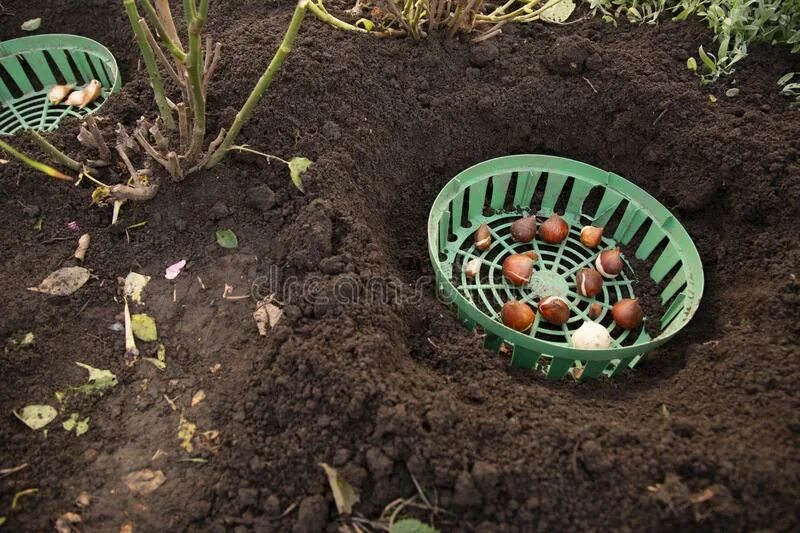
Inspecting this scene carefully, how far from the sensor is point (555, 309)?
169 centimetres

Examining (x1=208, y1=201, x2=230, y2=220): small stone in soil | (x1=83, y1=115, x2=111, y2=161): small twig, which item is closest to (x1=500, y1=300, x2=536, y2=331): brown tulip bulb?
(x1=208, y1=201, x2=230, y2=220): small stone in soil

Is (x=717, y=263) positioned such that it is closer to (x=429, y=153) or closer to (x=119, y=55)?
(x=429, y=153)

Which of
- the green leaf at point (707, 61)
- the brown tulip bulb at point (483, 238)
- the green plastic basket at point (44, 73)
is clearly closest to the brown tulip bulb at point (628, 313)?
the brown tulip bulb at point (483, 238)

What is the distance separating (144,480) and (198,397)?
21 cm

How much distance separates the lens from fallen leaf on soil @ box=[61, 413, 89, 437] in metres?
1.36

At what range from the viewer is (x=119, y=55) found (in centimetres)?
226

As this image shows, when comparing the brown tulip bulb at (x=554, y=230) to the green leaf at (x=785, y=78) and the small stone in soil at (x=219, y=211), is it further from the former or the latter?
the small stone in soil at (x=219, y=211)

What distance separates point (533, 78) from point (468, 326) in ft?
2.98

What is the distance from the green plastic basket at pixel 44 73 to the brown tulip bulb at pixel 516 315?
5.22ft

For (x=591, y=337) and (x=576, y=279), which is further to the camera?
(x=576, y=279)

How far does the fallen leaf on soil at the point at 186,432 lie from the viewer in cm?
134

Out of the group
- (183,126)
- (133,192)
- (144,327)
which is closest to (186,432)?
(144,327)

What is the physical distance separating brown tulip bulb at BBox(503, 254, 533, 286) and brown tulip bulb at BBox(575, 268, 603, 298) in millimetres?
150

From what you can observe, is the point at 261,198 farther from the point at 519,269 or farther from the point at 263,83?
the point at 519,269
